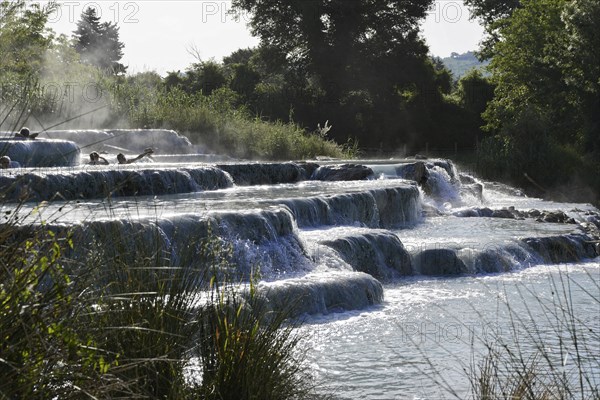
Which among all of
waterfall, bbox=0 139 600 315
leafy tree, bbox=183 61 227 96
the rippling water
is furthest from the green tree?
the rippling water

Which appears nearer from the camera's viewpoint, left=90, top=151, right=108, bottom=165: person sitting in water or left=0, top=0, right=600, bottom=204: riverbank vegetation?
left=90, top=151, right=108, bottom=165: person sitting in water

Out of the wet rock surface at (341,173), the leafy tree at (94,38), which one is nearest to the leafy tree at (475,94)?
the wet rock surface at (341,173)

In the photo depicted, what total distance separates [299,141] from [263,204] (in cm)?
1121

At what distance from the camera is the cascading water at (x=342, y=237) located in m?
6.26

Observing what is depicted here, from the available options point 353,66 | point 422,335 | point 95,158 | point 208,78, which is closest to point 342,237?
point 422,335

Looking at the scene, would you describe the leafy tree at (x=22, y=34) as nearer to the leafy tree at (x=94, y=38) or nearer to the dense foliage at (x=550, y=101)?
the dense foliage at (x=550, y=101)

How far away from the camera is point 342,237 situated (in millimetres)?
10398

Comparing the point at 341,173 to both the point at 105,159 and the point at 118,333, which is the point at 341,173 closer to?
the point at 105,159

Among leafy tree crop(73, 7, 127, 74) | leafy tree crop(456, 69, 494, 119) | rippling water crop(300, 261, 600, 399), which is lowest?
rippling water crop(300, 261, 600, 399)

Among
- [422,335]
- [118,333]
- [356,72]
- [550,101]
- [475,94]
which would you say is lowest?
[422,335]

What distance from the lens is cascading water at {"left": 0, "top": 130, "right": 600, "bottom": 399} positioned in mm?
6262

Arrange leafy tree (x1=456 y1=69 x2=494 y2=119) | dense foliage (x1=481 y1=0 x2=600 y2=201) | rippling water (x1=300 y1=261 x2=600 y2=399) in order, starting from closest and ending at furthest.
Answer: rippling water (x1=300 y1=261 x2=600 y2=399), dense foliage (x1=481 y1=0 x2=600 y2=201), leafy tree (x1=456 y1=69 x2=494 y2=119)

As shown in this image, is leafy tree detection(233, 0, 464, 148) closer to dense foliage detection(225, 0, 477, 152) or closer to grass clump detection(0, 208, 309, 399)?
dense foliage detection(225, 0, 477, 152)

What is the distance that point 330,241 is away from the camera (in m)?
10.3
